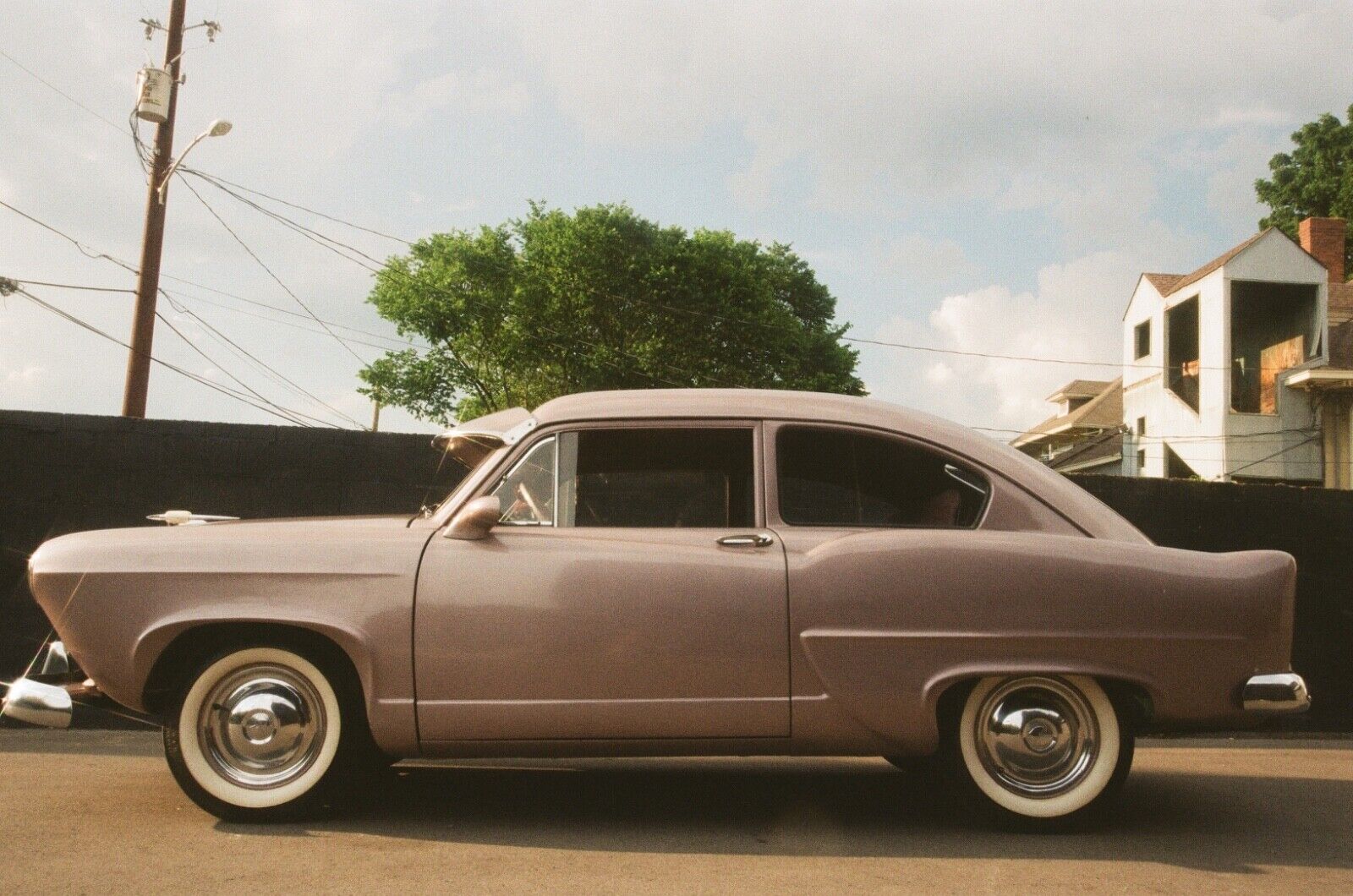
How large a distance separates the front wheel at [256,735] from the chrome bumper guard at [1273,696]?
3357 millimetres

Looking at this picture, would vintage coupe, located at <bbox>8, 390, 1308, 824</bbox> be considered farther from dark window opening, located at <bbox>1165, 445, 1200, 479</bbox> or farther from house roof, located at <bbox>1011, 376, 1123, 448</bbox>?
house roof, located at <bbox>1011, 376, 1123, 448</bbox>

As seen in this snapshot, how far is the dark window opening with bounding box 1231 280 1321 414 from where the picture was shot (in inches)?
985

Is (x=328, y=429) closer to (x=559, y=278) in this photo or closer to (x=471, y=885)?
(x=471, y=885)

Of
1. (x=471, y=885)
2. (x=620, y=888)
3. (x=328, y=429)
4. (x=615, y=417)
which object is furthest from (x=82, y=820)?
(x=328, y=429)

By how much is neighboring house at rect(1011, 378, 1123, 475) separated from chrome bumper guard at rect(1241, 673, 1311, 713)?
91.0ft

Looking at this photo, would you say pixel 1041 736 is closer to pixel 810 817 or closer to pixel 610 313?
pixel 810 817

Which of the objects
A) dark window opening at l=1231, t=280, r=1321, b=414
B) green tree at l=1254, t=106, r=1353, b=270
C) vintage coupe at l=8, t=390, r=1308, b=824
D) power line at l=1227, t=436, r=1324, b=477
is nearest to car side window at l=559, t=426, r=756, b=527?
vintage coupe at l=8, t=390, r=1308, b=824

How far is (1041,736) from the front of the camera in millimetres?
4441

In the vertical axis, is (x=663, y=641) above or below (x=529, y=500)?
below

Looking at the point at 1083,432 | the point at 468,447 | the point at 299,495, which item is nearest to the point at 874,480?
the point at 468,447

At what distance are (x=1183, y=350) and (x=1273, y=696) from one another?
2583 centimetres

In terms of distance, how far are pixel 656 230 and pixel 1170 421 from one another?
54.6 feet

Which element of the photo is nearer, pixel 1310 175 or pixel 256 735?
pixel 256 735

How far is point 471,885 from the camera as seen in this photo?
11.8 ft
